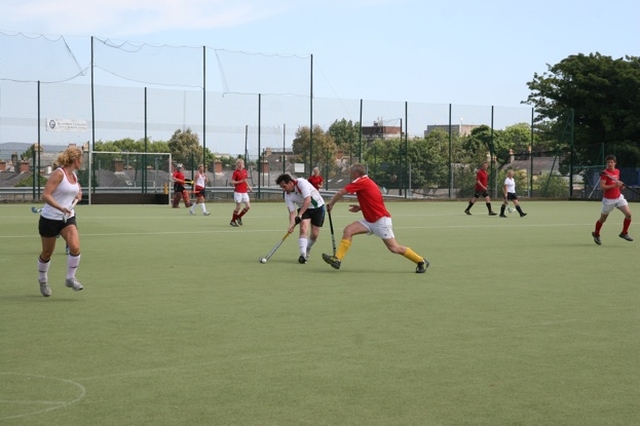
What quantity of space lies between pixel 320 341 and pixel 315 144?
4098 centimetres

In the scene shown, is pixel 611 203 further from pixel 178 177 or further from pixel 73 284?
pixel 178 177

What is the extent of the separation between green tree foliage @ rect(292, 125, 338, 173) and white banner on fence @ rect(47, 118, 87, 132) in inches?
446

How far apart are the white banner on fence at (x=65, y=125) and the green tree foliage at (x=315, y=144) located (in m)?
11.3

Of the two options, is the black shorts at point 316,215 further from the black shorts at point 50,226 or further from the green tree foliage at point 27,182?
the green tree foliage at point 27,182

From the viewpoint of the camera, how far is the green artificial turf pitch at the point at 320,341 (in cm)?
614

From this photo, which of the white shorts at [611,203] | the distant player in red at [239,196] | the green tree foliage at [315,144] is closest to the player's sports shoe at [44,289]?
the white shorts at [611,203]

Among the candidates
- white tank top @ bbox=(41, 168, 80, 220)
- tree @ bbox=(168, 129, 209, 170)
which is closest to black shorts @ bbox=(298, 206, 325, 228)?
white tank top @ bbox=(41, 168, 80, 220)

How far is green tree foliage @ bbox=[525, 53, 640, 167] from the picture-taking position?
189 ft

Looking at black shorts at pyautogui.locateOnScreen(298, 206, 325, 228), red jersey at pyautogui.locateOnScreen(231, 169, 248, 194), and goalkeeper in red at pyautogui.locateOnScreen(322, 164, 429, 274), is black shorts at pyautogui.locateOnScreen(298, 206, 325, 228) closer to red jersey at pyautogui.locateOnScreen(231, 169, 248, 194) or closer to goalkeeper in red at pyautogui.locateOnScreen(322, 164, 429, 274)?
goalkeeper in red at pyautogui.locateOnScreen(322, 164, 429, 274)

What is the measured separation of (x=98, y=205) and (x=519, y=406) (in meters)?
36.4

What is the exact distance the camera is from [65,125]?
139 feet

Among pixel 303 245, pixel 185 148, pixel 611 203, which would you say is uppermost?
pixel 185 148

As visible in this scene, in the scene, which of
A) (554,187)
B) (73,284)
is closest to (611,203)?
(73,284)

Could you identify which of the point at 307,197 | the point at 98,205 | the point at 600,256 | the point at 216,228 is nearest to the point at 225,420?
the point at 307,197
